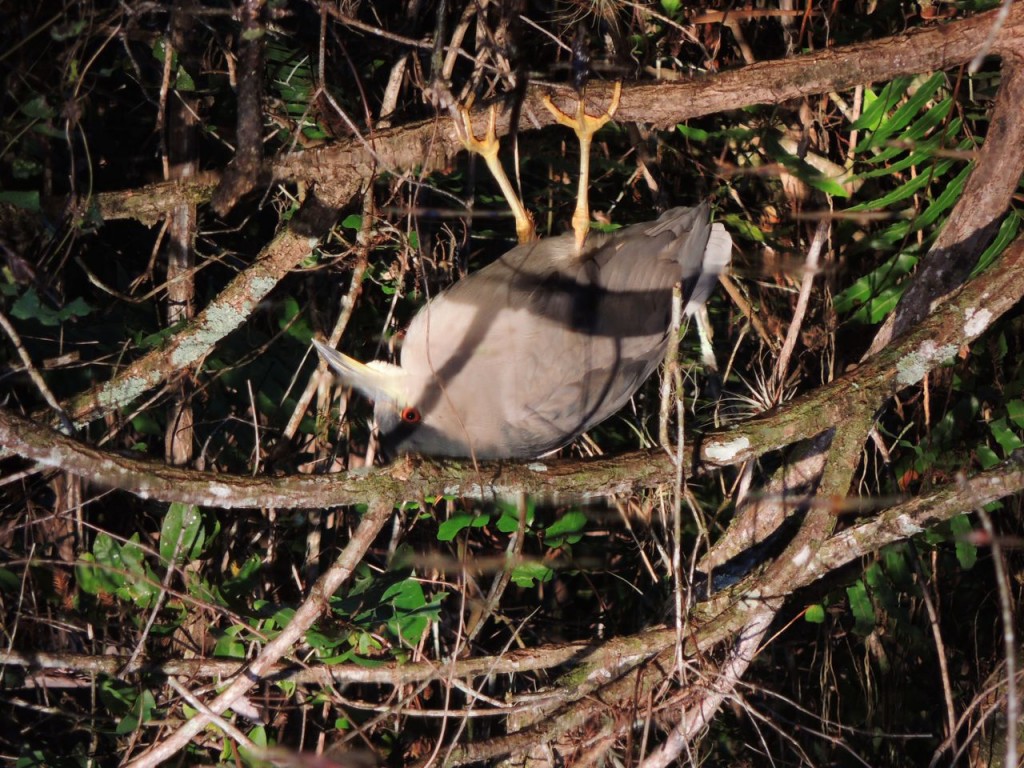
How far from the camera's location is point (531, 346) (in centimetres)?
347

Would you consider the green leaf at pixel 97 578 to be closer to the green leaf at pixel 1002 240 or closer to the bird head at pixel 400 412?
the bird head at pixel 400 412

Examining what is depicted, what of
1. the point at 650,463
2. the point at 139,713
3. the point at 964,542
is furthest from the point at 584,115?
the point at 139,713

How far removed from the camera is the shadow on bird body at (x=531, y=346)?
3416 mm

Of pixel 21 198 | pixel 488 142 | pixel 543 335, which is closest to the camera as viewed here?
pixel 21 198

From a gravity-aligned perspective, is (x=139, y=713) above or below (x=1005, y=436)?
below

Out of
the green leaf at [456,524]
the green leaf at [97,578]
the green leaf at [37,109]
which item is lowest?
the green leaf at [97,578]

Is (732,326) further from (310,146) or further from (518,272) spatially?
(310,146)

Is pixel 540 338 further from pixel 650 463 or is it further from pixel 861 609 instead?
pixel 861 609

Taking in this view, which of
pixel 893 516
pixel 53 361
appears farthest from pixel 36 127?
pixel 893 516

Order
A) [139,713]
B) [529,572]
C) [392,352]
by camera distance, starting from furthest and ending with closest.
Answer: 1. [392,352]
2. [529,572]
3. [139,713]

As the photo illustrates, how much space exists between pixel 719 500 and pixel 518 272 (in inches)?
59.1

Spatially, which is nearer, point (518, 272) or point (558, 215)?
point (518, 272)

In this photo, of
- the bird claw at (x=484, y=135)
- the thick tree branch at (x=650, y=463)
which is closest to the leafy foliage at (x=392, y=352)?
the bird claw at (x=484, y=135)

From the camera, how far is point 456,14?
3.68 metres
